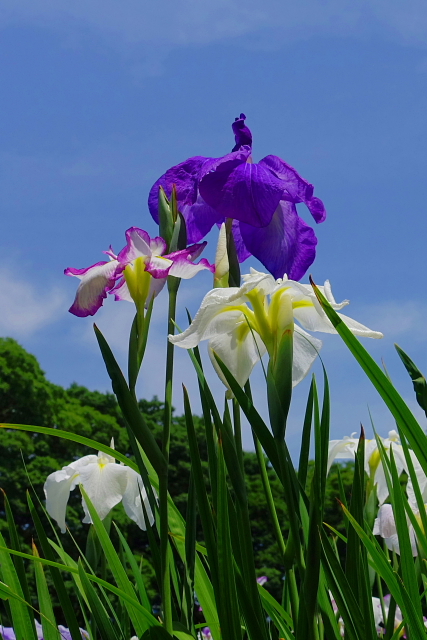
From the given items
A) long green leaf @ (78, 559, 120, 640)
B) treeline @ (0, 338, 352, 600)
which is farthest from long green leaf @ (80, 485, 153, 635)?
treeline @ (0, 338, 352, 600)

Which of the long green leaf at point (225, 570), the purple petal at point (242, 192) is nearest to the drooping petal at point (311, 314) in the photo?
the purple petal at point (242, 192)

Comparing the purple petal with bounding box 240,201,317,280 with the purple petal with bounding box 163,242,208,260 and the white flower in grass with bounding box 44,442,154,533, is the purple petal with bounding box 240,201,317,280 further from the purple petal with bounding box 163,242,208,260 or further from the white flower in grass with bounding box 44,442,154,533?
the white flower in grass with bounding box 44,442,154,533

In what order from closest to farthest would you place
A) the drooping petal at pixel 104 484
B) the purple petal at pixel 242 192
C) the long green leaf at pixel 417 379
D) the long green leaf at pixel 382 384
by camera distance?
the long green leaf at pixel 382 384, the long green leaf at pixel 417 379, the purple petal at pixel 242 192, the drooping petal at pixel 104 484

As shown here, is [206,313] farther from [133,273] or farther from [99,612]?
[99,612]

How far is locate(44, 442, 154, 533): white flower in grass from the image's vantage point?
155 cm

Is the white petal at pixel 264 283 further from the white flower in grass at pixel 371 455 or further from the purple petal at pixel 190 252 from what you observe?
the white flower in grass at pixel 371 455

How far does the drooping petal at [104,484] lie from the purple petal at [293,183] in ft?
2.89

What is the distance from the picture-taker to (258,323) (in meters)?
0.93

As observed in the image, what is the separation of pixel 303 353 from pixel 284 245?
0.59ft

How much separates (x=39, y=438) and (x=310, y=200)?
38.6 feet

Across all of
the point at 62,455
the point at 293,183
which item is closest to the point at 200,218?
the point at 293,183

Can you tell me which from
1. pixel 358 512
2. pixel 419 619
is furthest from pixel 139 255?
pixel 419 619

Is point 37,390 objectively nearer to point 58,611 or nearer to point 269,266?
point 58,611

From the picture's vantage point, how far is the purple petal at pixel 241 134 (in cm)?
115
